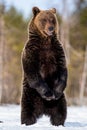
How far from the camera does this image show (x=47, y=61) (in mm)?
9383

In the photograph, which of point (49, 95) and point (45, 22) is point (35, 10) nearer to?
point (45, 22)

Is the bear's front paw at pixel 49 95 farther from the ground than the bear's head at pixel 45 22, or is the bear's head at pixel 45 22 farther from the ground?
the bear's head at pixel 45 22

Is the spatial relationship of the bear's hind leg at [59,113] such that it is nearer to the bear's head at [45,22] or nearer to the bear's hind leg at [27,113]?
the bear's hind leg at [27,113]

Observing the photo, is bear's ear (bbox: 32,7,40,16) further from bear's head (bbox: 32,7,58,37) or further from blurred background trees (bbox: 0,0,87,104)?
blurred background trees (bbox: 0,0,87,104)

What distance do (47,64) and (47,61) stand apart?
0.05 m

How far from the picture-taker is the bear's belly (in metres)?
9.37

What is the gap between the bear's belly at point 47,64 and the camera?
9.37m

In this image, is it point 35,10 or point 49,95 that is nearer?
point 49,95

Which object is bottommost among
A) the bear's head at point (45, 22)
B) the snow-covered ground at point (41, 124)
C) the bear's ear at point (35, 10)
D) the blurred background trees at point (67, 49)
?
the blurred background trees at point (67, 49)

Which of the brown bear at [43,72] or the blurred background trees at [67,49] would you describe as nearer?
the brown bear at [43,72]

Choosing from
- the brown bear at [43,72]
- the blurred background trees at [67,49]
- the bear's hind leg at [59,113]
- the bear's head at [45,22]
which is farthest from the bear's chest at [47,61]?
the blurred background trees at [67,49]

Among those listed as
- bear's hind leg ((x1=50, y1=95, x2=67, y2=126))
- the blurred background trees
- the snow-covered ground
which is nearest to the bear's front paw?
bear's hind leg ((x1=50, y1=95, x2=67, y2=126))

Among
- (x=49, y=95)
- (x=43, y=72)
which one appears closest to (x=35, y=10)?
(x=43, y=72)

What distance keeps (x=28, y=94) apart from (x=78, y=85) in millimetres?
39213
